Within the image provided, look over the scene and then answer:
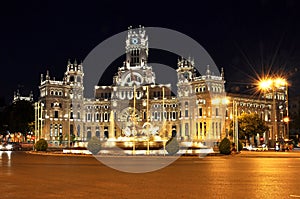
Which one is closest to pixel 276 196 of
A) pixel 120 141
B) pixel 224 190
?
pixel 224 190

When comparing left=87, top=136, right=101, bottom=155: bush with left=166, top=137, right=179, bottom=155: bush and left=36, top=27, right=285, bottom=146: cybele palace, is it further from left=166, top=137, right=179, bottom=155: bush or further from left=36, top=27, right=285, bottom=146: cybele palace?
left=36, top=27, right=285, bottom=146: cybele palace

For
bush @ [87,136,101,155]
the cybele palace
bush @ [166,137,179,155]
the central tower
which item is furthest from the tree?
the central tower

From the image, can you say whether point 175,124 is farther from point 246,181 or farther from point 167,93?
point 246,181

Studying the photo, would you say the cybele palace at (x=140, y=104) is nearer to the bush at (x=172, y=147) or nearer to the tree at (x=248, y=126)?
the tree at (x=248, y=126)

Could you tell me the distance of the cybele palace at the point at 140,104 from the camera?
5256 inches

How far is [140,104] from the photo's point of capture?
511ft

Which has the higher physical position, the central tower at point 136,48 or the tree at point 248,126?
the central tower at point 136,48

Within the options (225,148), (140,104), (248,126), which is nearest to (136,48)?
(140,104)

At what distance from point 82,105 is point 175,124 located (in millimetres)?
32071

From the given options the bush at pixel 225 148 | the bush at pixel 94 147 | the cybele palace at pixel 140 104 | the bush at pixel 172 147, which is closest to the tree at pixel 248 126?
the cybele palace at pixel 140 104

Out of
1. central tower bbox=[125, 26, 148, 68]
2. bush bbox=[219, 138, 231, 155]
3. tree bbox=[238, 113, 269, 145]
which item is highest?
central tower bbox=[125, 26, 148, 68]

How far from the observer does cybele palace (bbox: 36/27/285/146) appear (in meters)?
134

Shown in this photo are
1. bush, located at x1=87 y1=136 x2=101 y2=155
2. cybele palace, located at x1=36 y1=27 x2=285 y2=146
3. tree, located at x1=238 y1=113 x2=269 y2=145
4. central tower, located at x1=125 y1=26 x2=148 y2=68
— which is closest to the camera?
bush, located at x1=87 y1=136 x2=101 y2=155

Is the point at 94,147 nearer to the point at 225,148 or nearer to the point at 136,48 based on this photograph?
the point at 225,148
